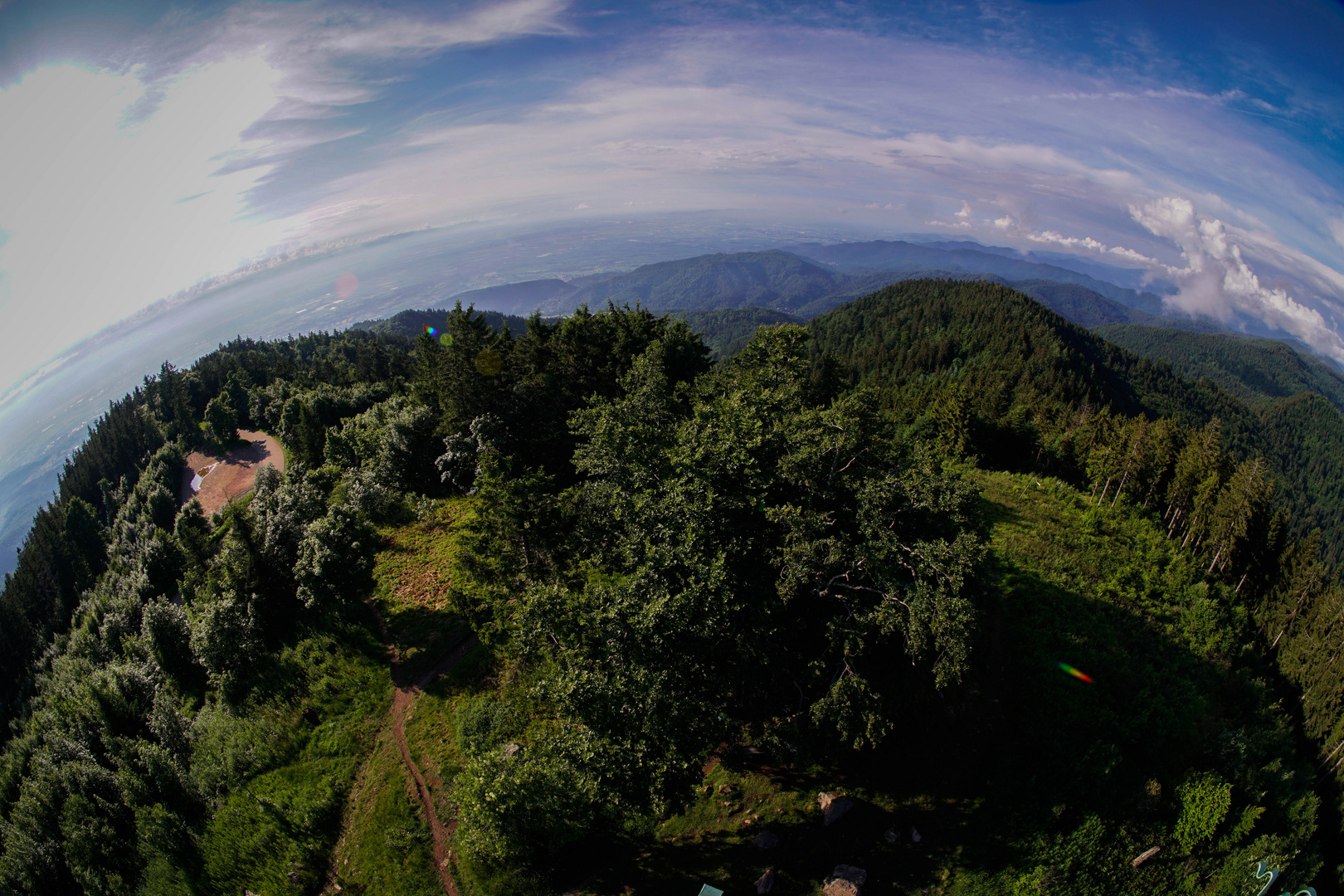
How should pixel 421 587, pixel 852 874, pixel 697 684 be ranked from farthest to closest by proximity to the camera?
1. pixel 421 587
2. pixel 852 874
3. pixel 697 684

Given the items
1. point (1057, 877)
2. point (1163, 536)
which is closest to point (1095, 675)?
point (1057, 877)

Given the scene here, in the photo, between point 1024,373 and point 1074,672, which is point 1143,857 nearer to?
point 1074,672

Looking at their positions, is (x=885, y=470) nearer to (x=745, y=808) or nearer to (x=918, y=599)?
(x=918, y=599)

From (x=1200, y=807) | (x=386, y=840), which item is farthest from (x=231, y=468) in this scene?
(x=1200, y=807)

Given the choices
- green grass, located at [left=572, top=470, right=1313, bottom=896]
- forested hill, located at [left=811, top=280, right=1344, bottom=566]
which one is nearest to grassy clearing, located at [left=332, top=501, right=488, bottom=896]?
green grass, located at [left=572, top=470, right=1313, bottom=896]

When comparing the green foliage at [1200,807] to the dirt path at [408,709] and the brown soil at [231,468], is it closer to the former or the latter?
the dirt path at [408,709]

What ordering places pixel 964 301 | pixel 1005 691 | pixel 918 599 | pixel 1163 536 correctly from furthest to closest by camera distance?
pixel 964 301
pixel 1163 536
pixel 1005 691
pixel 918 599

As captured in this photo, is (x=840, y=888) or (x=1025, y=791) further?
(x=1025, y=791)
